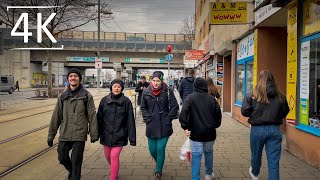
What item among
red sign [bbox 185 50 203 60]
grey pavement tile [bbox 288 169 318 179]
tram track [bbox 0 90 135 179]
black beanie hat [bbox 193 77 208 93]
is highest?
red sign [bbox 185 50 203 60]

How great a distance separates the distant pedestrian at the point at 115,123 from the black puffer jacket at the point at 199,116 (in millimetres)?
869

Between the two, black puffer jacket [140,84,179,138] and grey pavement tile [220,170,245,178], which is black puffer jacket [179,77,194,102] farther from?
black puffer jacket [140,84,179,138]

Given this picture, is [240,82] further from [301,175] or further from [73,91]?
[73,91]

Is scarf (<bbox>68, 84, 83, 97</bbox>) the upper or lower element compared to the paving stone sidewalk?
upper

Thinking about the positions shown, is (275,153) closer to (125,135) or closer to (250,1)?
(125,135)

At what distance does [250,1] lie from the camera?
11.2 m

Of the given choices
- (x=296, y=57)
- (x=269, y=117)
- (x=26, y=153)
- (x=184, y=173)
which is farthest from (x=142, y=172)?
(x=296, y=57)

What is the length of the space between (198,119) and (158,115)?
3.18 ft

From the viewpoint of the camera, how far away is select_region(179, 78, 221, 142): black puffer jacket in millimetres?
4984

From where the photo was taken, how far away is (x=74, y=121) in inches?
198

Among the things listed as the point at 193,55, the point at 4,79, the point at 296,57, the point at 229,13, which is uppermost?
the point at 229,13

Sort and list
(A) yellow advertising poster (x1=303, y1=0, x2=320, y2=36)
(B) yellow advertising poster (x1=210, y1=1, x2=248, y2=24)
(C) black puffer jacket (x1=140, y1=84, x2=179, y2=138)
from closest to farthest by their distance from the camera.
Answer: (C) black puffer jacket (x1=140, y1=84, x2=179, y2=138) < (A) yellow advertising poster (x1=303, y1=0, x2=320, y2=36) < (B) yellow advertising poster (x1=210, y1=1, x2=248, y2=24)

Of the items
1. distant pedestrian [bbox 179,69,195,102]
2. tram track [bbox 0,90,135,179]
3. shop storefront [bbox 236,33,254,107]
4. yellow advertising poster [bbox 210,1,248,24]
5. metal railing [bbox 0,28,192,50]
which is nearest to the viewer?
tram track [bbox 0,90,135,179]

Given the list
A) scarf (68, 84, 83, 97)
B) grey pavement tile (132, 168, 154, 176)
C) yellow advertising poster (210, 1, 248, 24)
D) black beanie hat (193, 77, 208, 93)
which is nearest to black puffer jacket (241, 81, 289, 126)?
black beanie hat (193, 77, 208, 93)
